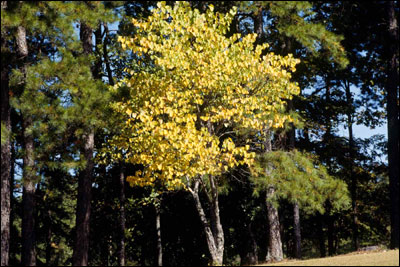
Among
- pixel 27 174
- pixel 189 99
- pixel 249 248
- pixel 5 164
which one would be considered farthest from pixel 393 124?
pixel 249 248

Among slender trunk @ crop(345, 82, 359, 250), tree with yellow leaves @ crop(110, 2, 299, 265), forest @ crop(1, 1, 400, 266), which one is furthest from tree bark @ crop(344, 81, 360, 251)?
tree with yellow leaves @ crop(110, 2, 299, 265)

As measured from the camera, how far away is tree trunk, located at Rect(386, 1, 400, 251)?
13.4m

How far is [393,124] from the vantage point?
13.5m

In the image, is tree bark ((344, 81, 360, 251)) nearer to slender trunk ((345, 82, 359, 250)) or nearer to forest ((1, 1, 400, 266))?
slender trunk ((345, 82, 359, 250))

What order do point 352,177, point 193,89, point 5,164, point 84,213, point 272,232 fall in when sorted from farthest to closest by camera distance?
point 352,177, point 272,232, point 84,213, point 193,89, point 5,164

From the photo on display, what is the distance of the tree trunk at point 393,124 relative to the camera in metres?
13.4

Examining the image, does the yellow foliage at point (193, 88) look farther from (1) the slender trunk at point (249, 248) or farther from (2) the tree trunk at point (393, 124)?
(1) the slender trunk at point (249, 248)

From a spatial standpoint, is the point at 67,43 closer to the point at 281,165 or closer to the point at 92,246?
the point at 281,165

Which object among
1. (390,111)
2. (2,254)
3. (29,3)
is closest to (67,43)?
(29,3)

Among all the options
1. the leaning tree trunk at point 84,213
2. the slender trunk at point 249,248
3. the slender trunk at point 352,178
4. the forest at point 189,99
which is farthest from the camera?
the slender trunk at point 249,248

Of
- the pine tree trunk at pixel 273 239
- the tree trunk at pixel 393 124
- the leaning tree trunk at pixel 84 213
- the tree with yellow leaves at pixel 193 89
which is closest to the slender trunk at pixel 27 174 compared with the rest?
the leaning tree trunk at pixel 84 213

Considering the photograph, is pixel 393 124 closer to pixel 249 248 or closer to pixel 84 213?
pixel 84 213

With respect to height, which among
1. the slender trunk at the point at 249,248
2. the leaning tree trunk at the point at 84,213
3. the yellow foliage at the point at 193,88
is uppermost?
the yellow foliage at the point at 193,88

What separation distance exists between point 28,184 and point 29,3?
436 cm
